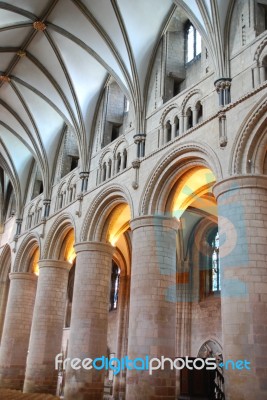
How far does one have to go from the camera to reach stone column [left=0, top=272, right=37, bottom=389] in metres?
A: 21.6

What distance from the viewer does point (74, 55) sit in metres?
18.2

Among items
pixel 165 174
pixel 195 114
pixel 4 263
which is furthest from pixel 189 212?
pixel 4 263

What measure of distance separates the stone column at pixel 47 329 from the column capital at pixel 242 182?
1098 centimetres

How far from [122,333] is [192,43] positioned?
47.5ft

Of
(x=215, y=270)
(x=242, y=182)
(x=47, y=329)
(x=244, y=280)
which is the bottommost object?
(x=47, y=329)

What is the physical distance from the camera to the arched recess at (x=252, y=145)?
36.4ft

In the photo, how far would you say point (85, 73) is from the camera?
741 inches

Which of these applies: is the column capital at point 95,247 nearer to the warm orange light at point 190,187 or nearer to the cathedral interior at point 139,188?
the cathedral interior at point 139,188

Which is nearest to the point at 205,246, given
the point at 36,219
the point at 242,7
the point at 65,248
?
the point at 65,248

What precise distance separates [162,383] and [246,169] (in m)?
6.10

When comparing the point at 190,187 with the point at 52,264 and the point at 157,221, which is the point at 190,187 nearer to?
the point at 157,221

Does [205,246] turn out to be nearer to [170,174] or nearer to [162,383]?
[170,174]
